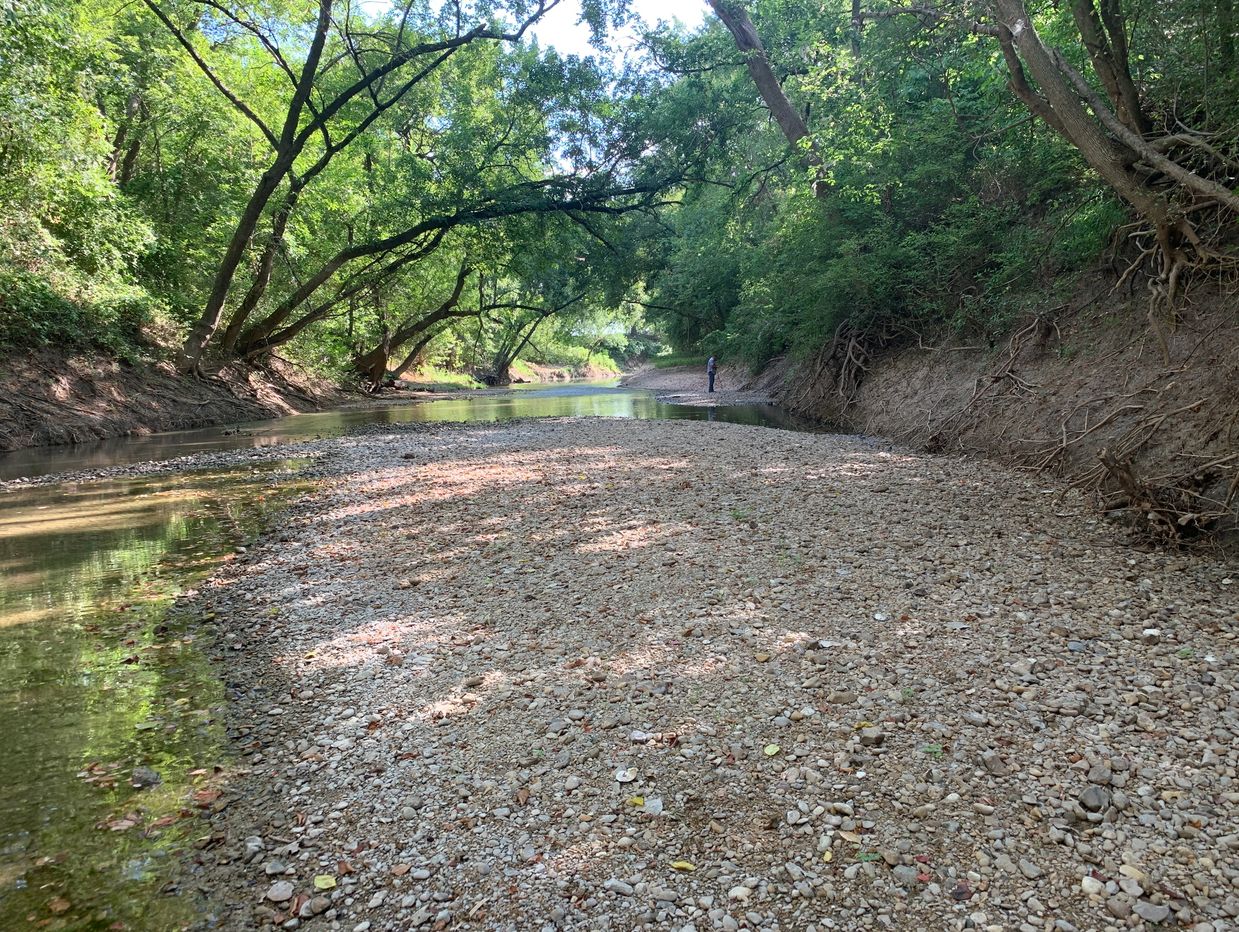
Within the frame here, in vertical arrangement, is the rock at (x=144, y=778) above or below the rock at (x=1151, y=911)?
above

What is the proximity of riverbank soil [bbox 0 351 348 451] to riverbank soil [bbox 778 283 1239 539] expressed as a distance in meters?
18.3

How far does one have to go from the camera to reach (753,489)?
848 cm

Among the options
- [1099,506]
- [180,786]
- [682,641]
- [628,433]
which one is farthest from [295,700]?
[628,433]

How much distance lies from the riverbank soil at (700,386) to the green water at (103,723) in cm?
2050

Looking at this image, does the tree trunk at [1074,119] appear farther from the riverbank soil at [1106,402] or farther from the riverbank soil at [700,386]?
the riverbank soil at [700,386]

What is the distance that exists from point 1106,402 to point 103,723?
10836 mm

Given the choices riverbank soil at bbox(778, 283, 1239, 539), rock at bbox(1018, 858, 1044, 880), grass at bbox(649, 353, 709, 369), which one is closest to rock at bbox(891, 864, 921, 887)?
rock at bbox(1018, 858, 1044, 880)

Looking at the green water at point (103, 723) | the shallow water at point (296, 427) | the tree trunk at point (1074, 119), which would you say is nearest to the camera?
the green water at point (103, 723)

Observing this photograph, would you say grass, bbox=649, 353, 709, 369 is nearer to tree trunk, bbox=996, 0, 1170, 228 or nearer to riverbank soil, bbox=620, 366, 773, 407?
riverbank soil, bbox=620, 366, 773, 407

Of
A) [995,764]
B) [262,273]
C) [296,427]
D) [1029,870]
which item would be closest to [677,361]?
[262,273]

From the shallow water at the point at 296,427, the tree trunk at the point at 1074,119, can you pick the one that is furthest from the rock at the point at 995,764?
the shallow water at the point at 296,427

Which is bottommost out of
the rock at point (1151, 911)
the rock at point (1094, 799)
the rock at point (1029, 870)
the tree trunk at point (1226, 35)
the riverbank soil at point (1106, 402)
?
the rock at point (1151, 911)

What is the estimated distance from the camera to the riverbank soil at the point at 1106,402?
5.83 m

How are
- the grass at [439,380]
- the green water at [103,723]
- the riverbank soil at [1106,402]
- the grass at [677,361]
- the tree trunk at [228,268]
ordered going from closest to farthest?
the green water at [103,723]
the riverbank soil at [1106,402]
the tree trunk at [228,268]
the grass at [439,380]
the grass at [677,361]
